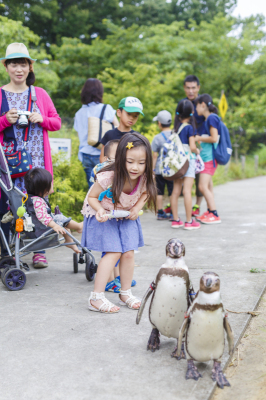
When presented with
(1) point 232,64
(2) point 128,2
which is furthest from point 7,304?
(2) point 128,2

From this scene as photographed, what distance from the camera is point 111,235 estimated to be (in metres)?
3.09

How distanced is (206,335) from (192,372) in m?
0.22

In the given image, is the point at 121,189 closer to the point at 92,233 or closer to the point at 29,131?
the point at 92,233

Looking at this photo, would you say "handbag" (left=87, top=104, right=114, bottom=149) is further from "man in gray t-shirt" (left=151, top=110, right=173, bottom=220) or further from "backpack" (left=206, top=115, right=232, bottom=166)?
"backpack" (left=206, top=115, right=232, bottom=166)

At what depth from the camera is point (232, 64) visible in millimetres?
18453

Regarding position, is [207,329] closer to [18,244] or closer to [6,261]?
[18,244]

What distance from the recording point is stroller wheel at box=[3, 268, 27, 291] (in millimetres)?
3477

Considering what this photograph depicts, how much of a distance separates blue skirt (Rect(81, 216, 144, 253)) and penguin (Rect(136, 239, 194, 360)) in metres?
0.75

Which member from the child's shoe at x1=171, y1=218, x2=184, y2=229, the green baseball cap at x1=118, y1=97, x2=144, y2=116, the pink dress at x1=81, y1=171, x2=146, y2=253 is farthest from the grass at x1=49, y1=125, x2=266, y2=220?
the pink dress at x1=81, y1=171, x2=146, y2=253

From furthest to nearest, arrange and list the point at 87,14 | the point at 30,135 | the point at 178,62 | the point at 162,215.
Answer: the point at 87,14, the point at 178,62, the point at 162,215, the point at 30,135

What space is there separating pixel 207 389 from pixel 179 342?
10.5 inches

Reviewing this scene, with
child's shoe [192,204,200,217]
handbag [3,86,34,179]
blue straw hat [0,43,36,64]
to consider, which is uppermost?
blue straw hat [0,43,36,64]

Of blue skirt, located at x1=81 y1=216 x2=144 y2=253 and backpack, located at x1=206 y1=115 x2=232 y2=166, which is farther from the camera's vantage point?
backpack, located at x1=206 y1=115 x2=232 y2=166

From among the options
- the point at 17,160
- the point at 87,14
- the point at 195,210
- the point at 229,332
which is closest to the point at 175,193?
the point at 195,210
